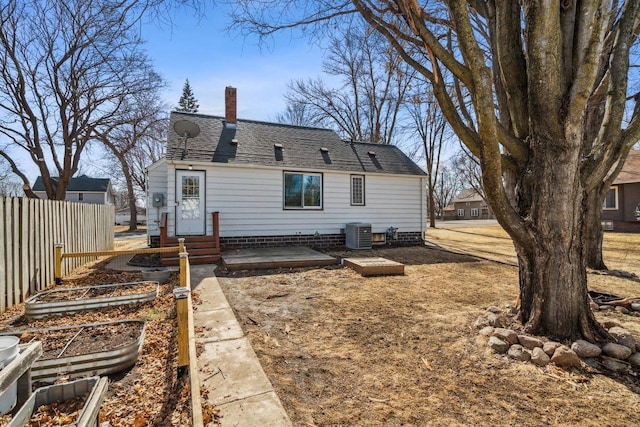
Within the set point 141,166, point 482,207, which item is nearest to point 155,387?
point 141,166

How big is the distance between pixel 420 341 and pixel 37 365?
364 centimetres

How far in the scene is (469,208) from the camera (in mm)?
52688

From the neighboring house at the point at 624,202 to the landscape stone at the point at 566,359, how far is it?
1895 centimetres

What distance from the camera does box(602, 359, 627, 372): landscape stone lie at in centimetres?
284

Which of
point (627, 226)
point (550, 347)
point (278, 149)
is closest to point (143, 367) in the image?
point (550, 347)

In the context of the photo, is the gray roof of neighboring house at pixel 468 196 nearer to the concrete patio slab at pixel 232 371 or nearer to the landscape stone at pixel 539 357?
the landscape stone at pixel 539 357

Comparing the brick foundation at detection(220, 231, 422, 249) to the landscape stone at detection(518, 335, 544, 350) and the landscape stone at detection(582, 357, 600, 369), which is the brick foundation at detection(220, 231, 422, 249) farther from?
the landscape stone at detection(582, 357, 600, 369)

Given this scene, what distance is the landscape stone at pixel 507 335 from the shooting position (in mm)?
3287

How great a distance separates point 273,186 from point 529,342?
8570mm

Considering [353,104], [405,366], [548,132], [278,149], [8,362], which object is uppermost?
[353,104]

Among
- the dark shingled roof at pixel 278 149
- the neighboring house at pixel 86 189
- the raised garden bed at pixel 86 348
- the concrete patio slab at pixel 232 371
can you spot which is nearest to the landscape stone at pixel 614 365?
the concrete patio slab at pixel 232 371

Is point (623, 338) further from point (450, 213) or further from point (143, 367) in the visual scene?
point (450, 213)

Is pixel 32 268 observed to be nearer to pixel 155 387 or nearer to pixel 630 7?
pixel 155 387

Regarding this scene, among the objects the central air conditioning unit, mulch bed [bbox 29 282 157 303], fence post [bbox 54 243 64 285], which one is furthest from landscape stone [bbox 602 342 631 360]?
fence post [bbox 54 243 64 285]
